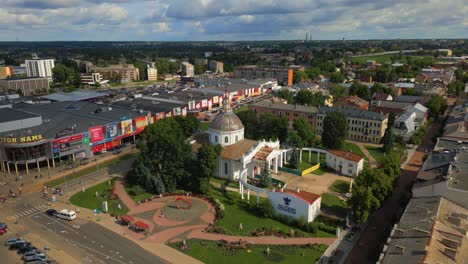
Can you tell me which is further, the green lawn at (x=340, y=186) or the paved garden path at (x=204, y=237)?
the green lawn at (x=340, y=186)

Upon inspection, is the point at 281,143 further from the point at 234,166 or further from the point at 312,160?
the point at 234,166

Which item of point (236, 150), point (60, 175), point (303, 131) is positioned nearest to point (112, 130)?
point (60, 175)

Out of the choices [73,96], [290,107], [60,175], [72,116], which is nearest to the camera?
[60,175]

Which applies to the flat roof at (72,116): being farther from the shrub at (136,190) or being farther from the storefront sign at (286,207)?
the storefront sign at (286,207)

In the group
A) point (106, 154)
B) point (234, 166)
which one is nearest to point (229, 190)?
point (234, 166)

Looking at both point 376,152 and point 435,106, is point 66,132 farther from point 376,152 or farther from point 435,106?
point 435,106

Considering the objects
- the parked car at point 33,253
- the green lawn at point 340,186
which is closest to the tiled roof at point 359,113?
the green lawn at point 340,186
